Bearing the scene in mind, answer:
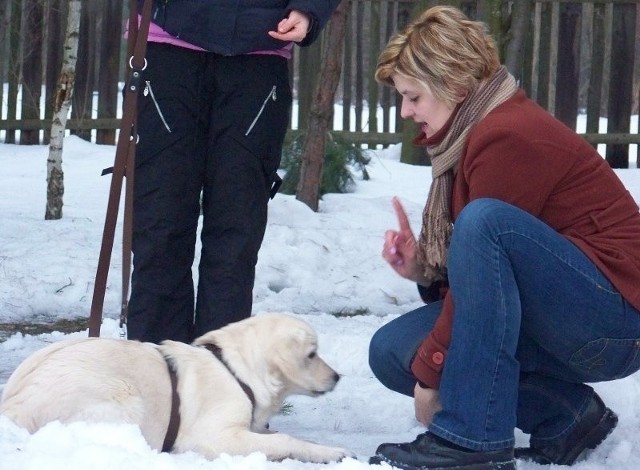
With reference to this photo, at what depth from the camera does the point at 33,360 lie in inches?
115

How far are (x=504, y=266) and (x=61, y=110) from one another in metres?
4.73

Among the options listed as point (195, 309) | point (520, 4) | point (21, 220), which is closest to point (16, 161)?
point (21, 220)

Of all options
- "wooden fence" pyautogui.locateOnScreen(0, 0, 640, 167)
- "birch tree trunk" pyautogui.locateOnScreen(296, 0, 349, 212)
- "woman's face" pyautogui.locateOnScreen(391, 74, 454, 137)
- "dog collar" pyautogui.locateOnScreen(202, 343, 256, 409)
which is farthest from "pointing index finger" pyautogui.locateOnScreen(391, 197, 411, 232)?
"wooden fence" pyautogui.locateOnScreen(0, 0, 640, 167)

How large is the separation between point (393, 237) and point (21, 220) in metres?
4.22

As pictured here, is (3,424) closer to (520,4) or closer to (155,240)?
(155,240)

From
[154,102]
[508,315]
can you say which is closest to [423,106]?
[508,315]

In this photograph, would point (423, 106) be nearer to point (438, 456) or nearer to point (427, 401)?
point (427, 401)

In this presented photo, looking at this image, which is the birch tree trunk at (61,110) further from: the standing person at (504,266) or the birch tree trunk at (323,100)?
the standing person at (504,266)

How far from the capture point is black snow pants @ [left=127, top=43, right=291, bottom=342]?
11.8ft

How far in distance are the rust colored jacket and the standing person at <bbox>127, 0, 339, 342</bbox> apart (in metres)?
0.84

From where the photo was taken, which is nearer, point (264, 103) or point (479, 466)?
point (479, 466)

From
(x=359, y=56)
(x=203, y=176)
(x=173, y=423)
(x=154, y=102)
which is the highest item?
(x=359, y=56)

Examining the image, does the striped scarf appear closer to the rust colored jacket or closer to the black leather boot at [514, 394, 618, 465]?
the rust colored jacket

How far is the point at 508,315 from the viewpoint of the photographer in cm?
284
